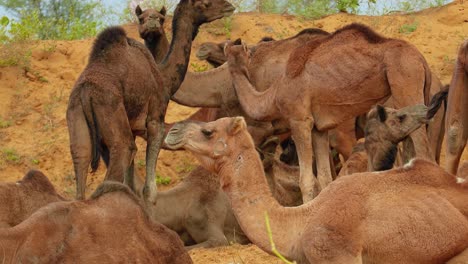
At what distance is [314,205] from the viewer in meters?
8.90

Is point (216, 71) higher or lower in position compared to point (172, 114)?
higher

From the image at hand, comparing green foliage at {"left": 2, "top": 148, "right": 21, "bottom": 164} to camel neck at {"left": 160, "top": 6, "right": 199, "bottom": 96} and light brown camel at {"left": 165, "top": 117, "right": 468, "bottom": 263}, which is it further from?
light brown camel at {"left": 165, "top": 117, "right": 468, "bottom": 263}

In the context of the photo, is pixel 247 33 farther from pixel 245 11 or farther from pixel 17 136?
pixel 17 136

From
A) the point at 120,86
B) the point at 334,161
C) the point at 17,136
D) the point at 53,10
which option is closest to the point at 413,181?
the point at 120,86

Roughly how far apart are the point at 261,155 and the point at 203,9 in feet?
6.98

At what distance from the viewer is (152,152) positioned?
1316 cm

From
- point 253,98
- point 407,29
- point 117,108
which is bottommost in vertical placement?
point 407,29

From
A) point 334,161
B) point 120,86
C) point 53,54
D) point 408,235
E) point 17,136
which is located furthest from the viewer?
point 53,54

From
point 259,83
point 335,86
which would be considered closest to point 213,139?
point 335,86

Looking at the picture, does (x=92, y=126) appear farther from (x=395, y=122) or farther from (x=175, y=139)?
(x=395, y=122)

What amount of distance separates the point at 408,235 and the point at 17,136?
920cm

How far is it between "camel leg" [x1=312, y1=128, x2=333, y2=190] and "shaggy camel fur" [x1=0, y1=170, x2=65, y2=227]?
336cm

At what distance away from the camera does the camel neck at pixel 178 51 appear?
14.1m

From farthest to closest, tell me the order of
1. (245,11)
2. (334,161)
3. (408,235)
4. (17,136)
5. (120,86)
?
(245,11) < (17,136) < (334,161) < (120,86) < (408,235)
